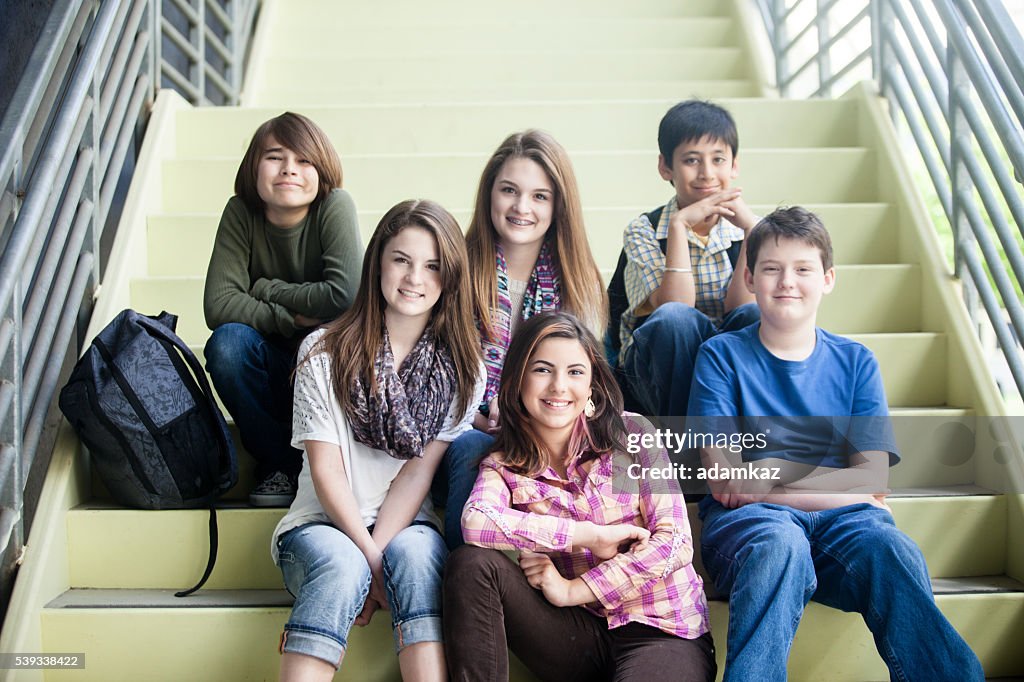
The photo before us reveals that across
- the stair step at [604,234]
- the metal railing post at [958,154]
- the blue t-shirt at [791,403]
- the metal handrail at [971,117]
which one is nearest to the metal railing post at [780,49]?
the metal handrail at [971,117]

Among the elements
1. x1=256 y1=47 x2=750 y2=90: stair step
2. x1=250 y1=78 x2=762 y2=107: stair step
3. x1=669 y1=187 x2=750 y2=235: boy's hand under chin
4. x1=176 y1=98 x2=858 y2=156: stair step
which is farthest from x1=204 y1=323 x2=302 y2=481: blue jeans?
x1=256 y1=47 x2=750 y2=90: stair step

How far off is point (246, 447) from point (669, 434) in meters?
0.81

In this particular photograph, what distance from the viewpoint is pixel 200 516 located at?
1619 mm

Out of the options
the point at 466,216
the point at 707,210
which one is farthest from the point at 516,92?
the point at 707,210

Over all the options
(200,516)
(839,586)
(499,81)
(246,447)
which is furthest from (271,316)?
(499,81)

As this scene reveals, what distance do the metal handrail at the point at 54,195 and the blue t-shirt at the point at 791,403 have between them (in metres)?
1.15

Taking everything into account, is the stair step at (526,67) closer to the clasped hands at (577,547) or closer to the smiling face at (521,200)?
the smiling face at (521,200)

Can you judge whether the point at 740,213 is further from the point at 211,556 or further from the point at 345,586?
the point at 211,556

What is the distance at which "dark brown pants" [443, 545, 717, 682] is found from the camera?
1.26 m

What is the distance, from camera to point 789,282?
1505 millimetres

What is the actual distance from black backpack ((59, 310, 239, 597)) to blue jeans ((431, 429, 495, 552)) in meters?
0.43

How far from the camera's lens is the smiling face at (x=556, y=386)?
139 centimetres

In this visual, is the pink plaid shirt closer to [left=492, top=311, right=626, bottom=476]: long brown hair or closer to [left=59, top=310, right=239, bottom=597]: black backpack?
[left=492, top=311, right=626, bottom=476]: long brown hair

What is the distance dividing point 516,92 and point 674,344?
1865mm
